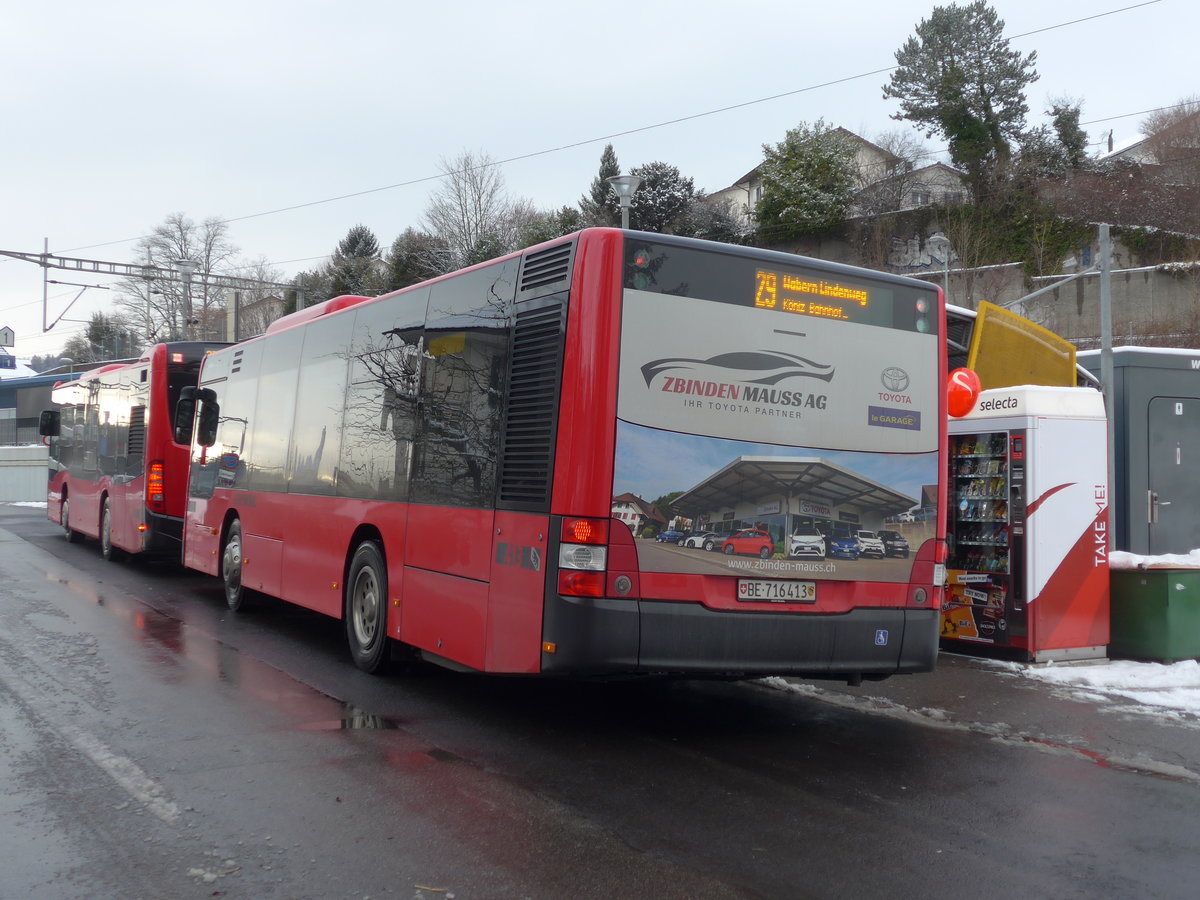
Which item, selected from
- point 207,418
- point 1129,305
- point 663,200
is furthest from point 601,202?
point 207,418

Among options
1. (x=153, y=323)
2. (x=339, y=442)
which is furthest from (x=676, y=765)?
(x=153, y=323)

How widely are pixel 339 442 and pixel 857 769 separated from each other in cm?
520

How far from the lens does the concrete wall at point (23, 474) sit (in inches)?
1652

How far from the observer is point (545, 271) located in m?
6.84

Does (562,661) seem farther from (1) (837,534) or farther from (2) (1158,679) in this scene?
(2) (1158,679)

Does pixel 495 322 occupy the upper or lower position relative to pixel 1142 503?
upper

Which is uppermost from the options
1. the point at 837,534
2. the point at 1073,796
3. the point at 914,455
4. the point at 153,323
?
the point at 153,323

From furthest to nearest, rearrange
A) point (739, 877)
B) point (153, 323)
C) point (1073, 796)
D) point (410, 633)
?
point (153, 323), point (410, 633), point (1073, 796), point (739, 877)

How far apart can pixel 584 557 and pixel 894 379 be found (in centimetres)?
242

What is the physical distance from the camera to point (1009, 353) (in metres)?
12.2

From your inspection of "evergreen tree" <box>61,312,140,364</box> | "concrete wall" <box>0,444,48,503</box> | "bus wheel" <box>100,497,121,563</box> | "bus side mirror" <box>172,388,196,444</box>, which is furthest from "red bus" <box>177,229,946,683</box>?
"evergreen tree" <box>61,312,140,364</box>

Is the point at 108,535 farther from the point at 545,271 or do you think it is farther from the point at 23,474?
the point at 23,474

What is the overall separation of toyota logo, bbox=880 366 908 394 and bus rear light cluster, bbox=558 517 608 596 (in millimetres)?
2163

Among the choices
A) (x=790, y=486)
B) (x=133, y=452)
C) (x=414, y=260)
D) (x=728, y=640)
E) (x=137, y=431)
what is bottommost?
(x=728, y=640)
